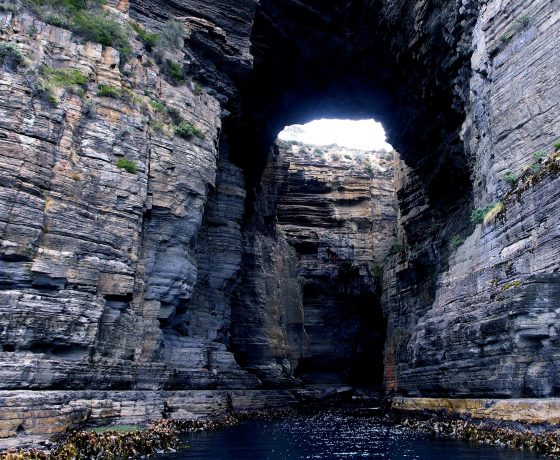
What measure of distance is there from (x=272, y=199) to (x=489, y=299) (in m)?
32.1

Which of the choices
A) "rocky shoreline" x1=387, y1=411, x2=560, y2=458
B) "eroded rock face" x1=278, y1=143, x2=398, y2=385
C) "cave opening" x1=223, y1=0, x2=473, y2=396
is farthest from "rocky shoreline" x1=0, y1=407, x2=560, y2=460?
"eroded rock face" x1=278, y1=143, x2=398, y2=385

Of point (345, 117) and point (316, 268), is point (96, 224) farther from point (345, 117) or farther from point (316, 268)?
point (316, 268)

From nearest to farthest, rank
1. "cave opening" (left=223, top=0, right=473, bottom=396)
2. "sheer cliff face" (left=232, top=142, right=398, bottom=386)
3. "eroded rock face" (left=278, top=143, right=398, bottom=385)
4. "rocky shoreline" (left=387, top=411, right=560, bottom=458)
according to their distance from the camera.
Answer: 1. "rocky shoreline" (left=387, top=411, right=560, bottom=458)
2. "cave opening" (left=223, top=0, right=473, bottom=396)
3. "sheer cliff face" (left=232, top=142, right=398, bottom=386)
4. "eroded rock face" (left=278, top=143, right=398, bottom=385)

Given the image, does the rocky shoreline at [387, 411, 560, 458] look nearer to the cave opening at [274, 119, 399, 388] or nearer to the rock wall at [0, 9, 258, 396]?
the rock wall at [0, 9, 258, 396]

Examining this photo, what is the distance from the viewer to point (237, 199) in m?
37.0

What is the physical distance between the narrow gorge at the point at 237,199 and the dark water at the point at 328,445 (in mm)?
1835

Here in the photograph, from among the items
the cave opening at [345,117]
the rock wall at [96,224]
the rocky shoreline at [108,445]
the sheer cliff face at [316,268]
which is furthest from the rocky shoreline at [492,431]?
the sheer cliff face at [316,268]

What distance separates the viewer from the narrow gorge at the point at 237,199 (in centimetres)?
1783

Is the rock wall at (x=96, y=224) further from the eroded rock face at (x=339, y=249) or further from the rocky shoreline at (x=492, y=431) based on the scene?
the eroded rock face at (x=339, y=249)

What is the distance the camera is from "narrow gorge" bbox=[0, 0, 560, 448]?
17.8m

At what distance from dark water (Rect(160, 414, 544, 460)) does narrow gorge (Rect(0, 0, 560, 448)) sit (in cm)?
183

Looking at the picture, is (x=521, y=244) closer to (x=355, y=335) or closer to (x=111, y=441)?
(x=111, y=441)

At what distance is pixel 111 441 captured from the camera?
50.1 ft

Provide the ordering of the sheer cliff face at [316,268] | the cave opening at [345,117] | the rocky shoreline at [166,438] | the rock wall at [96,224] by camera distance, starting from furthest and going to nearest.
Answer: the sheer cliff face at [316,268] < the cave opening at [345,117] < the rock wall at [96,224] < the rocky shoreline at [166,438]
